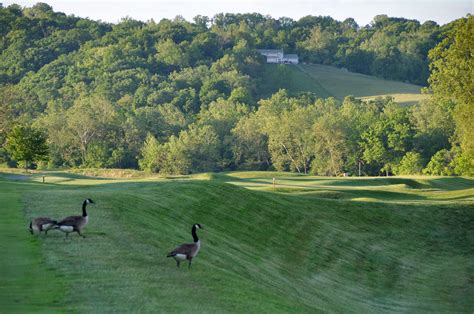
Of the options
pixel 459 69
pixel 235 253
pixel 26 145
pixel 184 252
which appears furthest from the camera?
pixel 26 145

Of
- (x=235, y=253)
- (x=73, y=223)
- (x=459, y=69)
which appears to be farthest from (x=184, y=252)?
(x=459, y=69)

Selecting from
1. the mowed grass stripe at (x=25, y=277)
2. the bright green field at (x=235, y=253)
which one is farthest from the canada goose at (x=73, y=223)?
the mowed grass stripe at (x=25, y=277)

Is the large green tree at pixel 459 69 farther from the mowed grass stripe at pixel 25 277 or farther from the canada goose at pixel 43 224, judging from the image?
the canada goose at pixel 43 224

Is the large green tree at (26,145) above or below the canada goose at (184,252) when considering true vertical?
below

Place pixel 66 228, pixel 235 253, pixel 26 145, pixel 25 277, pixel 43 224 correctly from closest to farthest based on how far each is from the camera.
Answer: pixel 25 277 < pixel 66 228 < pixel 43 224 < pixel 235 253 < pixel 26 145

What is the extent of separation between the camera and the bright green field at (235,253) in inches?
826

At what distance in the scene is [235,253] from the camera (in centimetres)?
3103

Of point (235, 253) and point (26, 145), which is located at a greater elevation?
point (26, 145)

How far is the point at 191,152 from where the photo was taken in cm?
13450

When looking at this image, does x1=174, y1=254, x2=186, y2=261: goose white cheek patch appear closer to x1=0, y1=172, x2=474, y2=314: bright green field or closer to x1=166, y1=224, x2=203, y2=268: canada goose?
x1=166, y1=224, x2=203, y2=268: canada goose

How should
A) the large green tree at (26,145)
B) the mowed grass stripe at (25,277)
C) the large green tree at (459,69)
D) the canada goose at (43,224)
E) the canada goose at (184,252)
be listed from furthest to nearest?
1. the large green tree at (26,145)
2. the large green tree at (459,69)
3. the canada goose at (43,224)
4. the canada goose at (184,252)
5. the mowed grass stripe at (25,277)

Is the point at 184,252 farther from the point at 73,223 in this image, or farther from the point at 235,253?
the point at 235,253

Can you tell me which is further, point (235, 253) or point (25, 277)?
point (235, 253)

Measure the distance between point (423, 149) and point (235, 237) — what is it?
3998 inches
